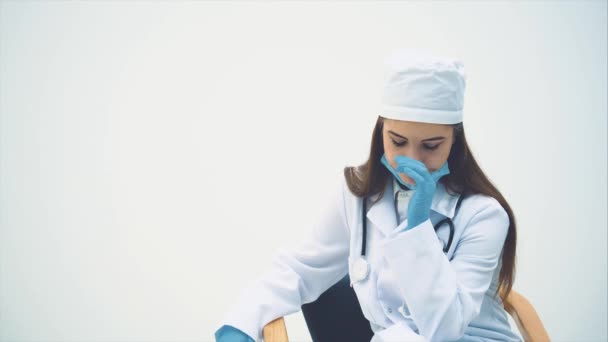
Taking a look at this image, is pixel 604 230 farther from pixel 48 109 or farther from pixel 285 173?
pixel 48 109

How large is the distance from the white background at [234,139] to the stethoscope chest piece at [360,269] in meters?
1.13

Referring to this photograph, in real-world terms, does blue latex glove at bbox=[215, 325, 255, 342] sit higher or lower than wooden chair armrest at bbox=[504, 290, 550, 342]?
higher

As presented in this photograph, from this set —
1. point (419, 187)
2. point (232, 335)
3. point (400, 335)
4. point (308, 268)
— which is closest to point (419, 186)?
point (419, 187)

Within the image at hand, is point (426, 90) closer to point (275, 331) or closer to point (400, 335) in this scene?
point (400, 335)

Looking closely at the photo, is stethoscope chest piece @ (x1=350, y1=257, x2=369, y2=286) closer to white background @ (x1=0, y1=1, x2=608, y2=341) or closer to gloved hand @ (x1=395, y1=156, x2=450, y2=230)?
gloved hand @ (x1=395, y1=156, x2=450, y2=230)

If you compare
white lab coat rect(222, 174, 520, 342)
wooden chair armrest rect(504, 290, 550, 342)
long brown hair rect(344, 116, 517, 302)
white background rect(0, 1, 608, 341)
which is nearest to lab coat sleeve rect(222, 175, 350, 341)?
white lab coat rect(222, 174, 520, 342)

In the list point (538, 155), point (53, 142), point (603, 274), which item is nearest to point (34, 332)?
point (53, 142)

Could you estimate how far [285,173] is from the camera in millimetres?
2539

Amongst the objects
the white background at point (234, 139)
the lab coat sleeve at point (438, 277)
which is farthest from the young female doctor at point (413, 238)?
the white background at point (234, 139)

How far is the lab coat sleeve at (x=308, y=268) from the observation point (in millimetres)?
1271

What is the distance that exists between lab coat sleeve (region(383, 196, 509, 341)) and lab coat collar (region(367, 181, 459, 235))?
0.10 m

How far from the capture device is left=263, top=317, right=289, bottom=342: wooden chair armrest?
3.82 ft

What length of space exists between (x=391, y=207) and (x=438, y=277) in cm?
27

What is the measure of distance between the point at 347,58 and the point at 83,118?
4.34 ft
